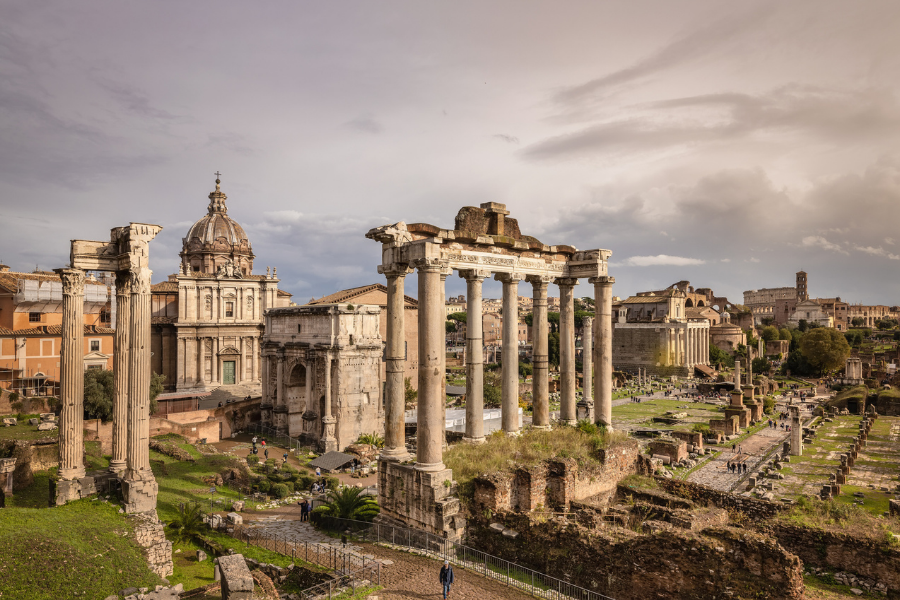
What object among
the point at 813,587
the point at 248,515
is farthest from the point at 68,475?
the point at 813,587

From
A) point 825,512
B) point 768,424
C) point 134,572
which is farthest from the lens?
point 768,424

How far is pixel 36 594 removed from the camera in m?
9.51

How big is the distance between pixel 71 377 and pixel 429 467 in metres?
9.94

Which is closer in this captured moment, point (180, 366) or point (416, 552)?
point (416, 552)

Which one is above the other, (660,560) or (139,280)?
(139,280)

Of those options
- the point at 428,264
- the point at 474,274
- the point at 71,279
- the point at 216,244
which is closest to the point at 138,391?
the point at 71,279

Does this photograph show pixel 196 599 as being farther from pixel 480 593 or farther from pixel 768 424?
pixel 768 424

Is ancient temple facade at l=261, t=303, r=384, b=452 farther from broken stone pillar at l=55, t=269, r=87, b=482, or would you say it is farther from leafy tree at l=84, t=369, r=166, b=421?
broken stone pillar at l=55, t=269, r=87, b=482

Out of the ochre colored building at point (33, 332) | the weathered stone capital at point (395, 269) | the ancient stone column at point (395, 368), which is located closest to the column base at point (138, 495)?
the ancient stone column at point (395, 368)

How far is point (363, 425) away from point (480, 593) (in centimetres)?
2509

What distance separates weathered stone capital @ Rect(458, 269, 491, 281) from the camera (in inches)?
598

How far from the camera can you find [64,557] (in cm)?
1037

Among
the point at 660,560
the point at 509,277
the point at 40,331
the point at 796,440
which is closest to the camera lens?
the point at 660,560

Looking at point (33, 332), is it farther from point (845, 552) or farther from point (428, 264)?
point (845, 552)
